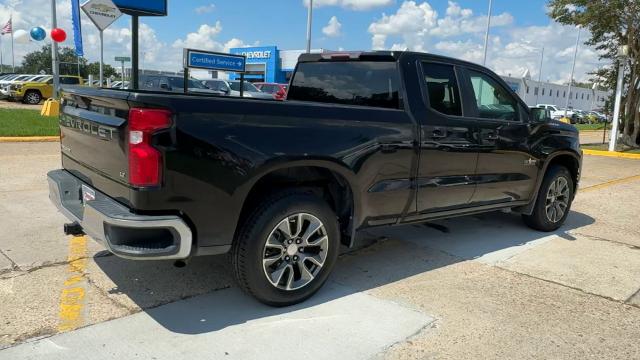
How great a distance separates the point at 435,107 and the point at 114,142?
269 centimetres

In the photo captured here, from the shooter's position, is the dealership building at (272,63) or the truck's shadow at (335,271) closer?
the truck's shadow at (335,271)

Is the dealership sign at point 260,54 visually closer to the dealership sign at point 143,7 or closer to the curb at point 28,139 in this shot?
the curb at point 28,139

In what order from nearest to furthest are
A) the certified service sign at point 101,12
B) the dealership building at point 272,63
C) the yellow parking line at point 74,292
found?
the yellow parking line at point 74,292
the certified service sign at point 101,12
the dealership building at point 272,63

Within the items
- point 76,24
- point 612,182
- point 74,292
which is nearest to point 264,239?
point 74,292

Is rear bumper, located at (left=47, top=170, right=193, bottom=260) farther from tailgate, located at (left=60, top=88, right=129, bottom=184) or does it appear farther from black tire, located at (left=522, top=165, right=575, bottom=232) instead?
black tire, located at (left=522, top=165, right=575, bottom=232)

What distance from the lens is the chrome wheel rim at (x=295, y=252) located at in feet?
11.9

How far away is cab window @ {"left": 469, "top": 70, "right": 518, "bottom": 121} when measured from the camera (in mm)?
5133

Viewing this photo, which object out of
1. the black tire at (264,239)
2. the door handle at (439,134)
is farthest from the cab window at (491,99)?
the black tire at (264,239)

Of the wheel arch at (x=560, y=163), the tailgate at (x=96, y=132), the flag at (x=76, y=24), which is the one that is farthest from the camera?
the flag at (x=76, y=24)

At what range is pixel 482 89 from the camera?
5.26 metres

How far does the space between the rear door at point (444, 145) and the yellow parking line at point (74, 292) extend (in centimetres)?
274

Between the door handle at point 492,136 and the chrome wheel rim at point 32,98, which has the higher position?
the door handle at point 492,136

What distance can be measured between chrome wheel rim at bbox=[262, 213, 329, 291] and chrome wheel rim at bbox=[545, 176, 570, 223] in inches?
137

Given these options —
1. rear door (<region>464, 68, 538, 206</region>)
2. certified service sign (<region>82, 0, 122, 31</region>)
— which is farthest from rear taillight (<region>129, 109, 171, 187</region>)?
certified service sign (<region>82, 0, 122, 31</region>)
